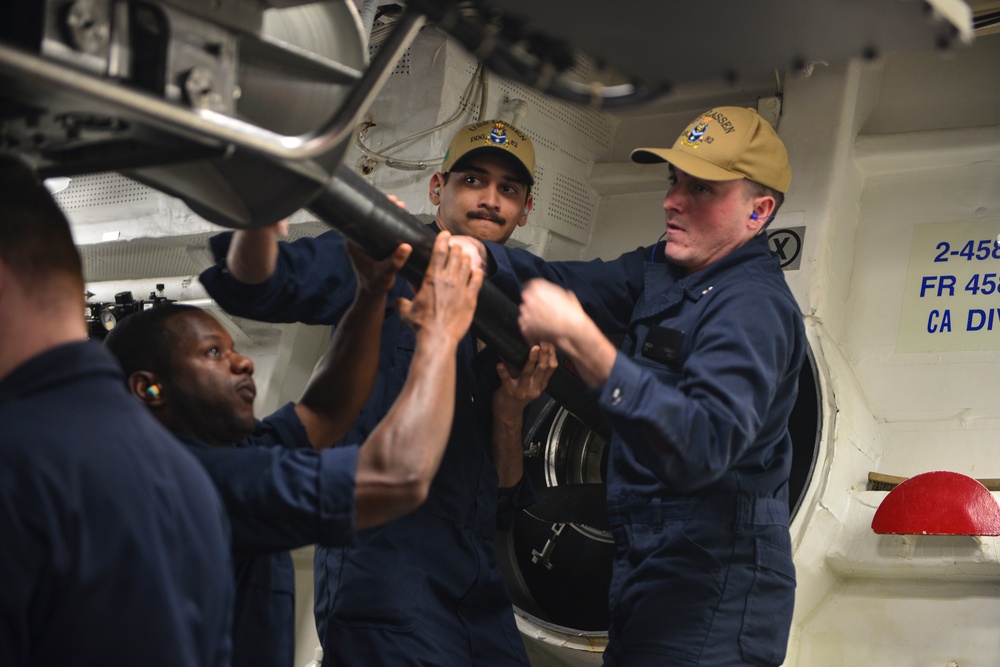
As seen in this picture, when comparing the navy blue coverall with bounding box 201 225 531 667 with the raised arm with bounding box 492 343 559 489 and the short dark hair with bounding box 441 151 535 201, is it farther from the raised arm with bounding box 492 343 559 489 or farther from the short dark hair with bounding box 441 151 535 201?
the short dark hair with bounding box 441 151 535 201

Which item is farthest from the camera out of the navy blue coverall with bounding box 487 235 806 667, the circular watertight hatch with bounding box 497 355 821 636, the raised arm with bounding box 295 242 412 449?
the circular watertight hatch with bounding box 497 355 821 636

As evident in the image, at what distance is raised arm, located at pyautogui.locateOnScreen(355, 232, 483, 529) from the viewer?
1.90 metres

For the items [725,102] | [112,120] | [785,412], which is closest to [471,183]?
[785,412]

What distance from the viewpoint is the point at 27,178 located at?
4.82 ft

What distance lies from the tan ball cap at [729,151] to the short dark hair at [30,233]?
61.4 inches

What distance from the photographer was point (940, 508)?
321 cm

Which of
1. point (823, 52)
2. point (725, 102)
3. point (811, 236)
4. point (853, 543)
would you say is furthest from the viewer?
point (725, 102)

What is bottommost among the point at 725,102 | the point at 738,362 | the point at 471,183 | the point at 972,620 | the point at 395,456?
the point at 972,620

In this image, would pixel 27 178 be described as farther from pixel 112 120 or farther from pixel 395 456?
pixel 395 456

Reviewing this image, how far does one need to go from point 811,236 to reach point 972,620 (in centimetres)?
124

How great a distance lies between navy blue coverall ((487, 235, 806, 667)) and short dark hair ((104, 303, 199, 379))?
711 mm

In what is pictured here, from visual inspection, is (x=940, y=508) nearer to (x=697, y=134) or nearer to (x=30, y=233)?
(x=697, y=134)

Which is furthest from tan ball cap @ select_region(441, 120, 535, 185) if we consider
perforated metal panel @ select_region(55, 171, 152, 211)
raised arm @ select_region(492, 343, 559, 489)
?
perforated metal panel @ select_region(55, 171, 152, 211)

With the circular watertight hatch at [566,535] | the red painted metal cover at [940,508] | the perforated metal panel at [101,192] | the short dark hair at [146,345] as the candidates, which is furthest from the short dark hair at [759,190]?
the perforated metal panel at [101,192]
